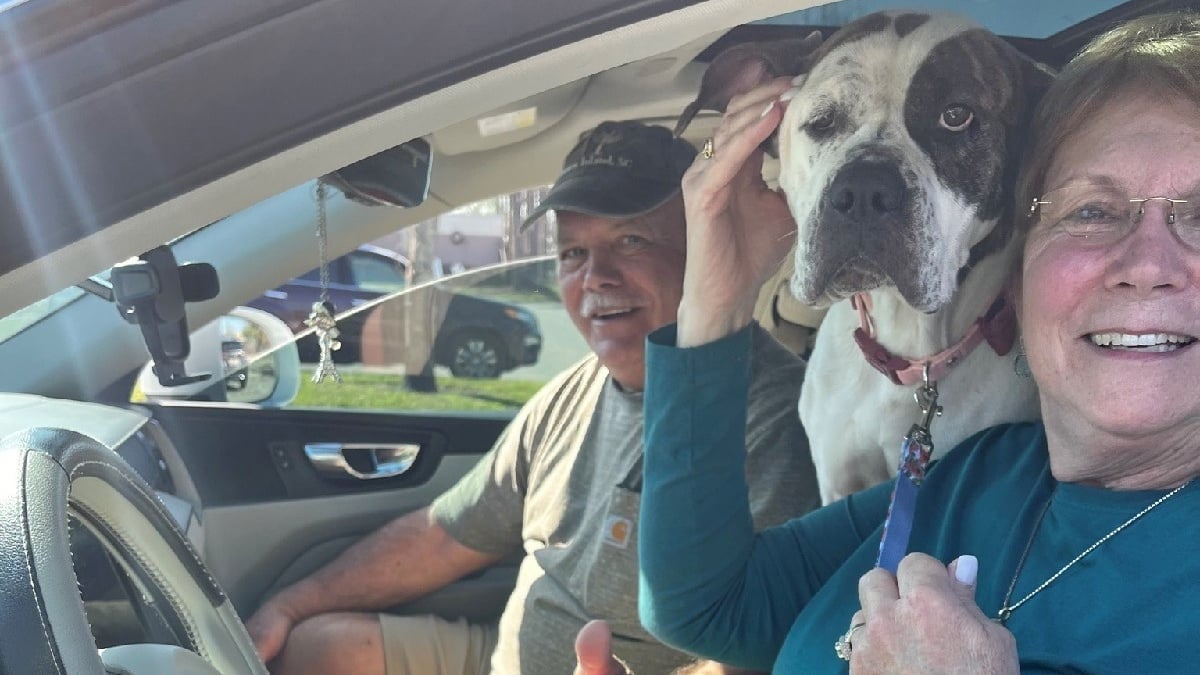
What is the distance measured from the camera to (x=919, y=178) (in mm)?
1498

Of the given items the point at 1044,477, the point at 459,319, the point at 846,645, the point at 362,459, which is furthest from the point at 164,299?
the point at 1044,477

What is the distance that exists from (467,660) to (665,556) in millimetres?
1191

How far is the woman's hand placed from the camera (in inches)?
60.8

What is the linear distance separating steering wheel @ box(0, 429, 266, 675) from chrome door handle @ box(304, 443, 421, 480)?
165 cm

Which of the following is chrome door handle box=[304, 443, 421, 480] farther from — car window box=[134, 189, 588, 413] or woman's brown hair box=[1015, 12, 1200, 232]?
woman's brown hair box=[1015, 12, 1200, 232]

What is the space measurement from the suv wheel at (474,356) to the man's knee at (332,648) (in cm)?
87

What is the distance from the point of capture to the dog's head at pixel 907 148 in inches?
58.6

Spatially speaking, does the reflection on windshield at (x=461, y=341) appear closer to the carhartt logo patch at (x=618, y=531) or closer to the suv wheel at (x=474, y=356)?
the suv wheel at (x=474, y=356)

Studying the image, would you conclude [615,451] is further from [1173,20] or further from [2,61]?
[2,61]

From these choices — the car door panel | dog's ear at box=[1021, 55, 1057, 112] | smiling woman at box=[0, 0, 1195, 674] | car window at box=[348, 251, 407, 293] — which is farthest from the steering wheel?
car window at box=[348, 251, 407, 293]

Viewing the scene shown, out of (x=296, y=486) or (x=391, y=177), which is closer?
(x=391, y=177)

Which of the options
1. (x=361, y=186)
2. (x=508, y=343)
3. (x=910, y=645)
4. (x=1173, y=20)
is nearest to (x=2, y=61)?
(x=361, y=186)

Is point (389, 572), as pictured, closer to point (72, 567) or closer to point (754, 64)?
point (754, 64)

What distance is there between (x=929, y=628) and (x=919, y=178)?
669 mm
